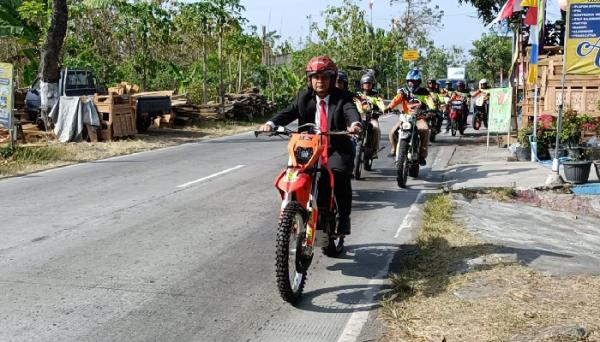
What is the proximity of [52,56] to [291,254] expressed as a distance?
1496cm

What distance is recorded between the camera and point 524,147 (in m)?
14.0

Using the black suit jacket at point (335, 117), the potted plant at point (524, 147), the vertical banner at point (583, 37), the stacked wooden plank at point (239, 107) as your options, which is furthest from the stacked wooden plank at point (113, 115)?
the black suit jacket at point (335, 117)

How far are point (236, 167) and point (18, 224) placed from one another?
18.5 ft

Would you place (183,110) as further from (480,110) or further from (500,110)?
(500,110)

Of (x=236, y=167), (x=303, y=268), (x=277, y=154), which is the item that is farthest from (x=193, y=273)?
(x=277, y=154)

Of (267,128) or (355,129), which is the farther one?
(267,128)

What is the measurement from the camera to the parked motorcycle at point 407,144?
1097cm

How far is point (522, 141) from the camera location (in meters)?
14.1

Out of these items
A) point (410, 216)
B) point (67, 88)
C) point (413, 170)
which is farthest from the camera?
point (67, 88)

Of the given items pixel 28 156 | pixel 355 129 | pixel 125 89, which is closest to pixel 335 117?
pixel 355 129

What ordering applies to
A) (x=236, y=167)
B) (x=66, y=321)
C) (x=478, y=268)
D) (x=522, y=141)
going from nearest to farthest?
(x=66, y=321), (x=478, y=268), (x=236, y=167), (x=522, y=141)

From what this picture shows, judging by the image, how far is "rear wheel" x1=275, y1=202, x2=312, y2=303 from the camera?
5074mm

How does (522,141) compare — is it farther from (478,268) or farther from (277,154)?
(478,268)

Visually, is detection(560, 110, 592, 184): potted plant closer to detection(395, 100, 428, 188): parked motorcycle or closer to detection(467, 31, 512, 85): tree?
detection(395, 100, 428, 188): parked motorcycle
